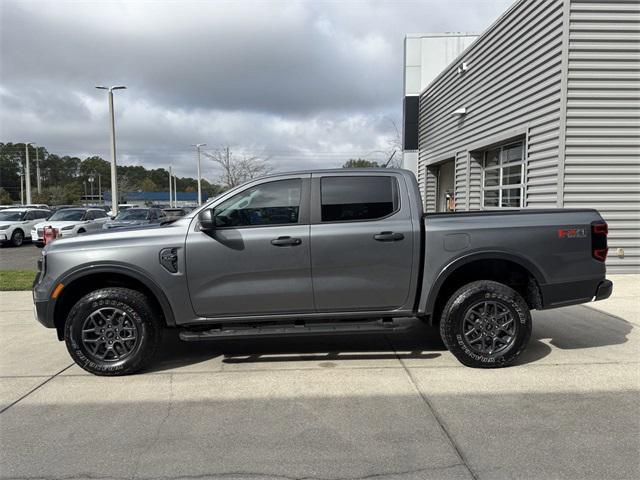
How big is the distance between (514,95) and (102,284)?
982cm

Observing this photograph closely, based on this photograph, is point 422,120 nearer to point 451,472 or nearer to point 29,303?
point 29,303

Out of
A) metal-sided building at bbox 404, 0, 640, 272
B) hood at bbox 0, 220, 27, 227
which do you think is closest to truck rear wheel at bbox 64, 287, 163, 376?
metal-sided building at bbox 404, 0, 640, 272

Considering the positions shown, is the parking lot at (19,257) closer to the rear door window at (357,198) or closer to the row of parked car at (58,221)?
the row of parked car at (58,221)

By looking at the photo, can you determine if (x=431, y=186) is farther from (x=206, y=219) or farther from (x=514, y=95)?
(x=206, y=219)

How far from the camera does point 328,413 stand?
12.1 feet

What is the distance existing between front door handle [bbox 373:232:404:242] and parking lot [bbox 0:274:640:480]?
4.21ft

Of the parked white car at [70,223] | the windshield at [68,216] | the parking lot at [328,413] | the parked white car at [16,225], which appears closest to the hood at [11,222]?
the parked white car at [16,225]

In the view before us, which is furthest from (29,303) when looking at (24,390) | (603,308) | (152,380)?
(603,308)

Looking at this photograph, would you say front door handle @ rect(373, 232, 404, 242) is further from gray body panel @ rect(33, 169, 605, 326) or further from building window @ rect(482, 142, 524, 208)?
building window @ rect(482, 142, 524, 208)

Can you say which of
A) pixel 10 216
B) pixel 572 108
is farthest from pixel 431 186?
pixel 10 216

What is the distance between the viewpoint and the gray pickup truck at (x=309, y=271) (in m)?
4.43

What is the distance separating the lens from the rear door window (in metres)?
4.60

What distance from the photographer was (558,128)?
9.05m

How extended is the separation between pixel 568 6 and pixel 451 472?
9.02m
